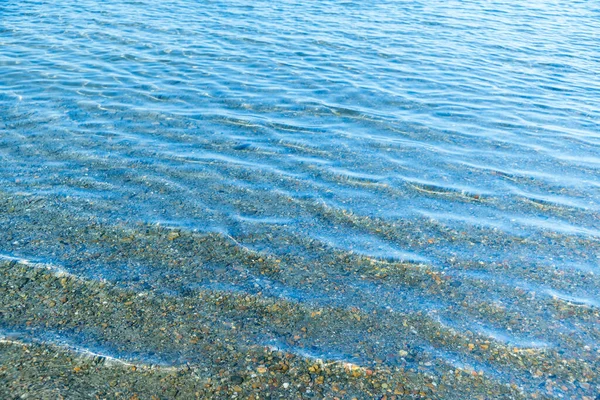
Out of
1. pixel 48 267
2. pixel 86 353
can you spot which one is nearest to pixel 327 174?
pixel 48 267

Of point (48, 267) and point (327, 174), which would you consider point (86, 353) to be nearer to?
point (48, 267)

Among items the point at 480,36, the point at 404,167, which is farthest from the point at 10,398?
the point at 480,36

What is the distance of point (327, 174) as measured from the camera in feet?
31.5

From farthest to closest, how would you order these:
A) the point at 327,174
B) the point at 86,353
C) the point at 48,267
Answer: the point at 327,174 → the point at 48,267 → the point at 86,353

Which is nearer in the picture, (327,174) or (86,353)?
(86,353)

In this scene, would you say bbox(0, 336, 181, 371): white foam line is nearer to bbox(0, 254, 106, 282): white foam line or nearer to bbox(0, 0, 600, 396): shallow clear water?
bbox(0, 0, 600, 396): shallow clear water

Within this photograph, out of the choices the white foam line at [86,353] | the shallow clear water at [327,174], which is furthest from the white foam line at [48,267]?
the white foam line at [86,353]

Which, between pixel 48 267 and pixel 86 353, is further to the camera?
pixel 48 267

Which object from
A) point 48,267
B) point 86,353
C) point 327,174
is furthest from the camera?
point 327,174

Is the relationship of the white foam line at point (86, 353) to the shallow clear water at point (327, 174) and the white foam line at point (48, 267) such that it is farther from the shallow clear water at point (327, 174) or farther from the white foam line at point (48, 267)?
the white foam line at point (48, 267)

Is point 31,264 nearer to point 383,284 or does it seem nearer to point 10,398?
point 10,398

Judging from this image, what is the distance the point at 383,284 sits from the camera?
6875 mm

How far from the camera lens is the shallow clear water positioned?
6.57 m

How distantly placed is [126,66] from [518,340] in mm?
11904
